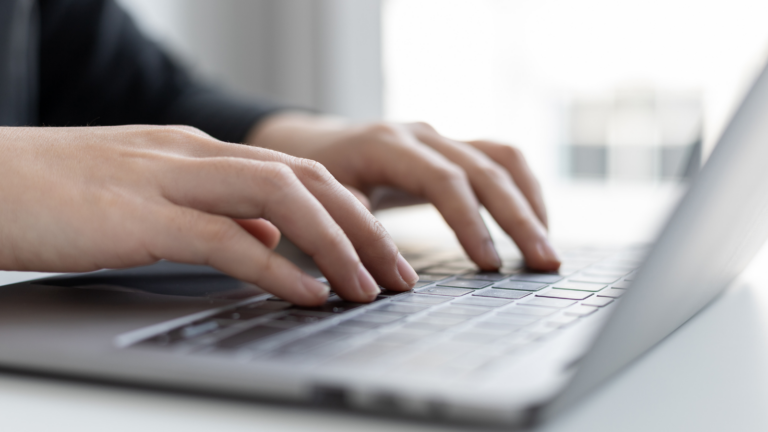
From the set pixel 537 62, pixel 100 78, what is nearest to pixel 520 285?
pixel 100 78

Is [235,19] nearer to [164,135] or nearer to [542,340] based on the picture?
[164,135]

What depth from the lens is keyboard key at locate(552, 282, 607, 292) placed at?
422mm

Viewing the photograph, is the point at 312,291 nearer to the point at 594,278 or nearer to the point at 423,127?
the point at 594,278

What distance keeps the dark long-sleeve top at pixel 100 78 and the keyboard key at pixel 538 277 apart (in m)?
0.67

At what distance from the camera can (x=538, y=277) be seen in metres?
0.48

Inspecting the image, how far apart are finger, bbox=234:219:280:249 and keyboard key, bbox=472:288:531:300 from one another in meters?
0.13

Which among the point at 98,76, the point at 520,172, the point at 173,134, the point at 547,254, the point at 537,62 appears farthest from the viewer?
the point at 537,62

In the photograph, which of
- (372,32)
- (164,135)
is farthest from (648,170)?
(164,135)

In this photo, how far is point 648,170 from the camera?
12.2 feet

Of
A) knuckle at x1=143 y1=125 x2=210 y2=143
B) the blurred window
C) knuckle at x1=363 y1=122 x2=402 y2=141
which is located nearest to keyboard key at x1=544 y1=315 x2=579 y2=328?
knuckle at x1=143 y1=125 x2=210 y2=143

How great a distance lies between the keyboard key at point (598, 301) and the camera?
368mm

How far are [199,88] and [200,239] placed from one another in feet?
2.86

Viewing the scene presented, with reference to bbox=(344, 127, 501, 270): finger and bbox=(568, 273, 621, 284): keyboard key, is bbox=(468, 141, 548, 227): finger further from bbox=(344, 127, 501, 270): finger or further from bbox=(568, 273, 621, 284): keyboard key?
bbox=(568, 273, 621, 284): keyboard key

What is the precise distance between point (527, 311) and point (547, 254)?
0.19 metres
